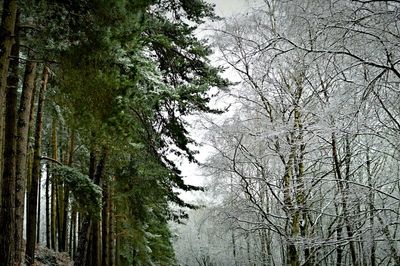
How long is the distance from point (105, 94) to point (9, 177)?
2.21 meters

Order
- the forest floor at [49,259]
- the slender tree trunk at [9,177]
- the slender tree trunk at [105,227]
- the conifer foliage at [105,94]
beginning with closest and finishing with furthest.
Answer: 1. the conifer foliage at [105,94]
2. the slender tree trunk at [9,177]
3. the slender tree trunk at [105,227]
4. the forest floor at [49,259]

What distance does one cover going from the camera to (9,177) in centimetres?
603

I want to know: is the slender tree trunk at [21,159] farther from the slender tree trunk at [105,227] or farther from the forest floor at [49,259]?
the forest floor at [49,259]

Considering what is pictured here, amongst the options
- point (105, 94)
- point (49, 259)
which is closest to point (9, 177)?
point (105, 94)

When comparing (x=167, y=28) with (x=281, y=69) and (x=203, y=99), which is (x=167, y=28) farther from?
(x=281, y=69)

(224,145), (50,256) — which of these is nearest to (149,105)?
(224,145)

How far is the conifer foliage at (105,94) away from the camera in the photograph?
475 centimetres

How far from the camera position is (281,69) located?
847cm

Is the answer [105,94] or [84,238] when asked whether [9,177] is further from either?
[84,238]

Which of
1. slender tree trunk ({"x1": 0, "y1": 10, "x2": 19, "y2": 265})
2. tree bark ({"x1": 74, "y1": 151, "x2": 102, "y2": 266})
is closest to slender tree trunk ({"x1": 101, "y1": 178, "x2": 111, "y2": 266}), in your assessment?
tree bark ({"x1": 74, "y1": 151, "x2": 102, "y2": 266})

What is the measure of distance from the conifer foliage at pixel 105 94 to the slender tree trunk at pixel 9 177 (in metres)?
0.02

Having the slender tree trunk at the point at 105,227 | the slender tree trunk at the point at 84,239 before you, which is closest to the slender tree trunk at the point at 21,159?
the slender tree trunk at the point at 84,239

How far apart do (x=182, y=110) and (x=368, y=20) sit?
5.08m

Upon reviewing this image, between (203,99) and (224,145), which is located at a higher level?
(203,99)
